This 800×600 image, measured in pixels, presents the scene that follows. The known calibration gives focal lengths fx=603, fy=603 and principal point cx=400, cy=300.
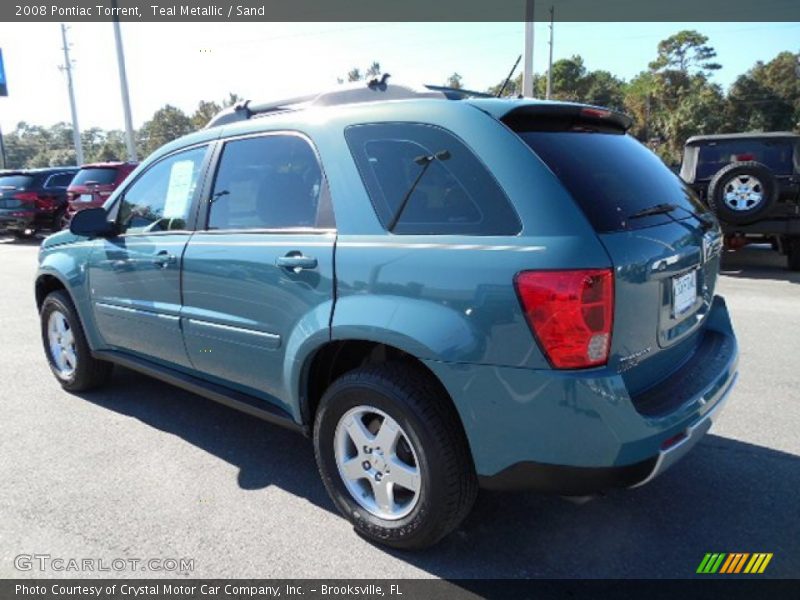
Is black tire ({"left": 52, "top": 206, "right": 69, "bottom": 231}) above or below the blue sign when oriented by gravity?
below

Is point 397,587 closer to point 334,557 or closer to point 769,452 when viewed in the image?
point 334,557

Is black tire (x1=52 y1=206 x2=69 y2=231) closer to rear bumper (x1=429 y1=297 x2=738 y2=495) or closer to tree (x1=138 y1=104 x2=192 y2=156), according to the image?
rear bumper (x1=429 y1=297 x2=738 y2=495)

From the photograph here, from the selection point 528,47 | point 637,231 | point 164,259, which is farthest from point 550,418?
point 528,47

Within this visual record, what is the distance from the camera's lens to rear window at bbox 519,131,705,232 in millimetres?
2223

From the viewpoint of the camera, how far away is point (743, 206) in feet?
25.7

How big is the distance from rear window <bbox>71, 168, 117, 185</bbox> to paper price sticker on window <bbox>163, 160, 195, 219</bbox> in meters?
11.7

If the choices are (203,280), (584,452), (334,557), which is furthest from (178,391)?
(584,452)

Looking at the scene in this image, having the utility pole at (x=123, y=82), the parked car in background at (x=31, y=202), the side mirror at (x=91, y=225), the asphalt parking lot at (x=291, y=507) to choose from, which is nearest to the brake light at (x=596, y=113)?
the asphalt parking lot at (x=291, y=507)

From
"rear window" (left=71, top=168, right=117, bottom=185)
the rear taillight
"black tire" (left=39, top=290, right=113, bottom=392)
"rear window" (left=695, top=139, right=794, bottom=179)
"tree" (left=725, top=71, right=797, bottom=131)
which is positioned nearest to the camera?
the rear taillight

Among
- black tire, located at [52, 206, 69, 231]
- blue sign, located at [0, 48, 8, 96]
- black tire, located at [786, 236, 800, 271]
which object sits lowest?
black tire, located at [786, 236, 800, 271]

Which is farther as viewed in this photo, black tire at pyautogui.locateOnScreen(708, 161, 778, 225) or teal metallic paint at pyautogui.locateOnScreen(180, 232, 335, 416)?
black tire at pyautogui.locateOnScreen(708, 161, 778, 225)

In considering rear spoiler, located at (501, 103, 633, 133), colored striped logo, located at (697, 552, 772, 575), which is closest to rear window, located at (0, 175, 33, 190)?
rear spoiler, located at (501, 103, 633, 133)

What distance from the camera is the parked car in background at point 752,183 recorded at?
7.73 meters

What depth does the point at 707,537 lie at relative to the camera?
259 centimetres
